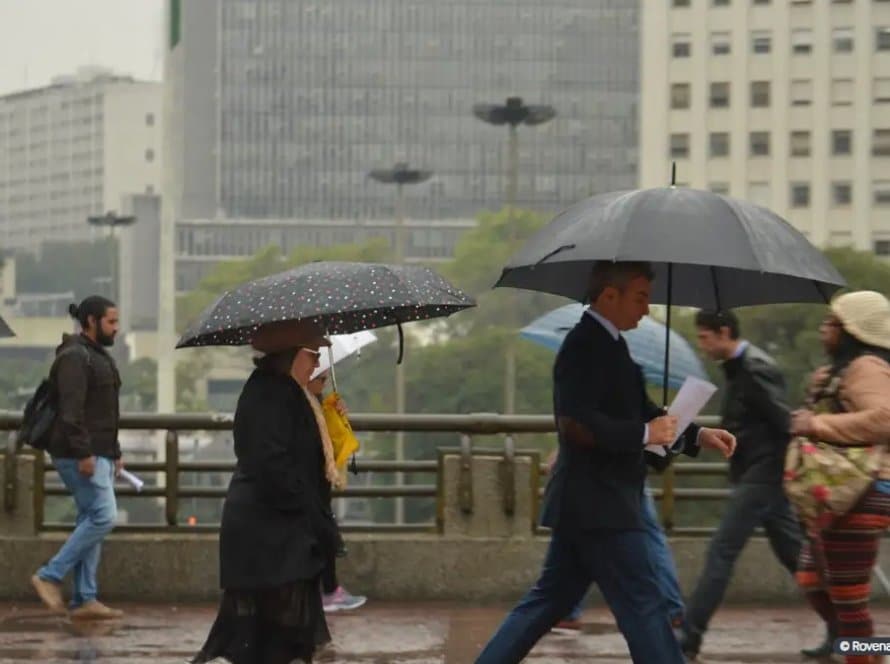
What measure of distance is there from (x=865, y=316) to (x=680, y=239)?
1082 millimetres

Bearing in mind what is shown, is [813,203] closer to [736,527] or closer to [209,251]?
[209,251]

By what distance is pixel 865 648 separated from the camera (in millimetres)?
6812

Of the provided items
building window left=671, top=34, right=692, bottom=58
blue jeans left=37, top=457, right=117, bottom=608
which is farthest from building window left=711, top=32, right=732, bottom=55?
blue jeans left=37, top=457, right=117, bottom=608

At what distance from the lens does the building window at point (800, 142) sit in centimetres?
14450

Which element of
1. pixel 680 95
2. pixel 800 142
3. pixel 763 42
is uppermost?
pixel 763 42

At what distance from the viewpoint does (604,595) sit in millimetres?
6090

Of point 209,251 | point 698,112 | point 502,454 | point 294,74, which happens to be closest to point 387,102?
point 294,74

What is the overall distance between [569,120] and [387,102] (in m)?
18.9

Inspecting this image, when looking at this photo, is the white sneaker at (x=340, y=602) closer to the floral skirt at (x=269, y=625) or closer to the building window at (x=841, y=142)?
the floral skirt at (x=269, y=625)

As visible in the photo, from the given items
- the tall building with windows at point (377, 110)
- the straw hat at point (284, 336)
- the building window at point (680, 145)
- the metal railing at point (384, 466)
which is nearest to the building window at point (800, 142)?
the building window at point (680, 145)

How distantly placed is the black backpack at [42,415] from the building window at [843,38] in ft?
460

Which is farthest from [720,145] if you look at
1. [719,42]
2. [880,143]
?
[880,143]

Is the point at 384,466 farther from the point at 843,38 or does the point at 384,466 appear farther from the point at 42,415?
the point at 843,38

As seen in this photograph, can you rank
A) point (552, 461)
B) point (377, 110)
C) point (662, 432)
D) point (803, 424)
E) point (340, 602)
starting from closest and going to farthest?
point (662, 432)
point (803, 424)
point (552, 461)
point (340, 602)
point (377, 110)
